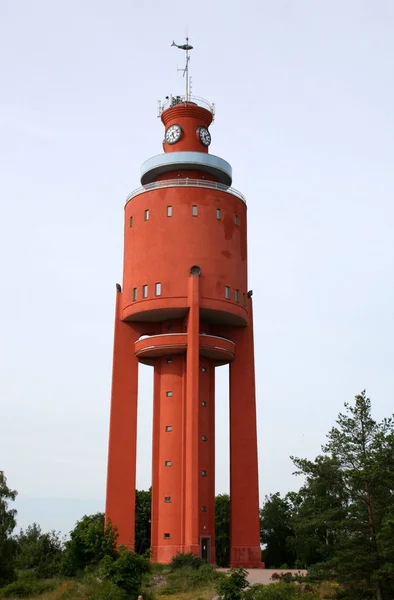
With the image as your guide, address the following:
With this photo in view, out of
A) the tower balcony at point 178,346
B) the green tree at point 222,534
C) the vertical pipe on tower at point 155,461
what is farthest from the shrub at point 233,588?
the green tree at point 222,534

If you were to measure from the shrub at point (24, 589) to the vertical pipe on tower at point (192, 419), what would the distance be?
847 cm

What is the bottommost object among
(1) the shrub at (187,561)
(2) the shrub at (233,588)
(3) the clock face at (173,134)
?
(2) the shrub at (233,588)

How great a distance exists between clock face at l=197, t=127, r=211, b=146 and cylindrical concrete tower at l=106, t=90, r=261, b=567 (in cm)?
258

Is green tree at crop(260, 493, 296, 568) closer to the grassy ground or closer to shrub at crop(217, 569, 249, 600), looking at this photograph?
the grassy ground

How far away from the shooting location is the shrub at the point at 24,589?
3522cm

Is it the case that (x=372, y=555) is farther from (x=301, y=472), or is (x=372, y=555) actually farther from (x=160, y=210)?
(x=160, y=210)

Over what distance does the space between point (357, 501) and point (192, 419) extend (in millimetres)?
17678

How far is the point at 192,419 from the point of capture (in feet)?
142

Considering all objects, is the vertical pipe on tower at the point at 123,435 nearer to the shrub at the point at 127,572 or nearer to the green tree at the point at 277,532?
the shrub at the point at 127,572

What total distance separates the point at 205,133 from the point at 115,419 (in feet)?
67.9

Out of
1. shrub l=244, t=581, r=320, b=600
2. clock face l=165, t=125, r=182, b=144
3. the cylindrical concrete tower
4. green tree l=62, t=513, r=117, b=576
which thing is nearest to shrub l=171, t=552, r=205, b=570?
the cylindrical concrete tower

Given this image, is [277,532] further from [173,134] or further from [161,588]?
[173,134]

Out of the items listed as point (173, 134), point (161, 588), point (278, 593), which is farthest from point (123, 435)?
point (173, 134)

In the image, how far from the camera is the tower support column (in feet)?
152
